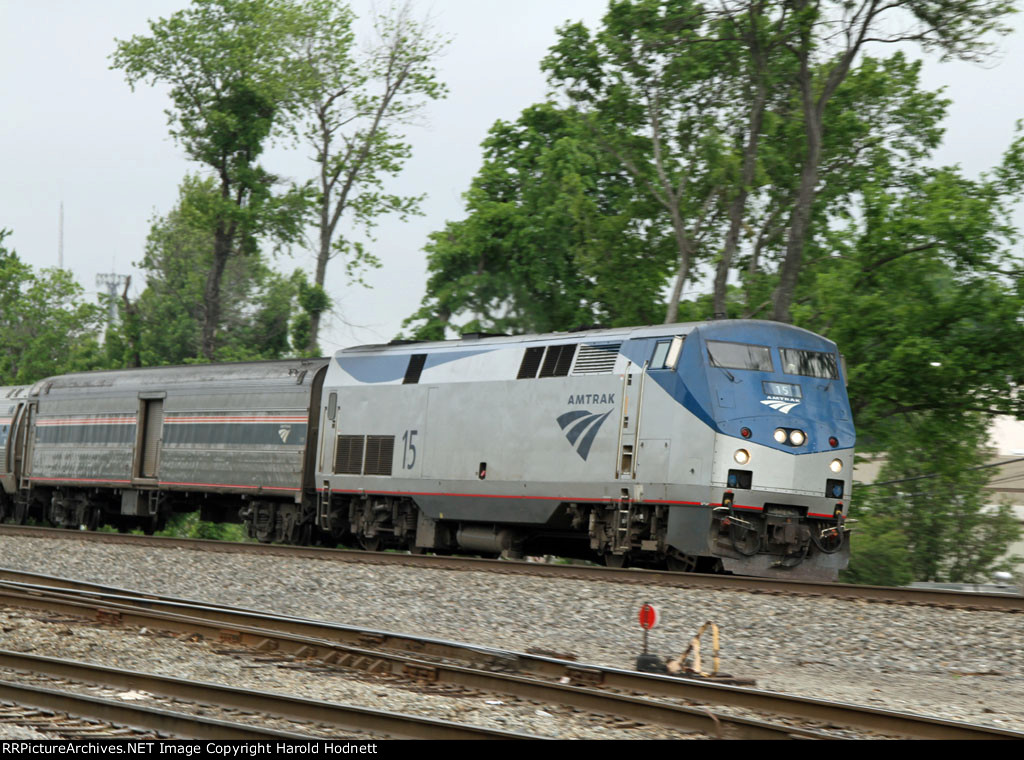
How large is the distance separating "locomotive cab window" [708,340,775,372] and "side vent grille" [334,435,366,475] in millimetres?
7864

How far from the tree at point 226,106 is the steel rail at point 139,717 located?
4108cm

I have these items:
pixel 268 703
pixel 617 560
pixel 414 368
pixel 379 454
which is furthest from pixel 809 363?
pixel 268 703

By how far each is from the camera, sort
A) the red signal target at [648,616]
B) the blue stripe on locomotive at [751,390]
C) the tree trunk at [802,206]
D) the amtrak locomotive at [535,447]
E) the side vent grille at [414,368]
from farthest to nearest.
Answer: the tree trunk at [802,206]
the side vent grille at [414,368]
the amtrak locomotive at [535,447]
the blue stripe on locomotive at [751,390]
the red signal target at [648,616]

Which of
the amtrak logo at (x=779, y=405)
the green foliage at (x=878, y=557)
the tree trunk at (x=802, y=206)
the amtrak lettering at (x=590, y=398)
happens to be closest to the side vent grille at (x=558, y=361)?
the amtrak lettering at (x=590, y=398)

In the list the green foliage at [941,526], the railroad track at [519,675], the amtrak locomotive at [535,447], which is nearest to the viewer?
the railroad track at [519,675]

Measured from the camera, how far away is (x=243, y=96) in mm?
48312

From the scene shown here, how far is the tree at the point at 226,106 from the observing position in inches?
1884

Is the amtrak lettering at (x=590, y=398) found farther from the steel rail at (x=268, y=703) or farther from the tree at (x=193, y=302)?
the tree at (x=193, y=302)

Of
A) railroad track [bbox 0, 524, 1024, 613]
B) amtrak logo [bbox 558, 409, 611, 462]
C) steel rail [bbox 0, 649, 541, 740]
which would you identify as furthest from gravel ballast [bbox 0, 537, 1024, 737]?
amtrak logo [bbox 558, 409, 611, 462]

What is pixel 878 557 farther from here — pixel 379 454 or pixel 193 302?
pixel 193 302

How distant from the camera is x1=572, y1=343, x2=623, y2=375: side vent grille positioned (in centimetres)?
1811

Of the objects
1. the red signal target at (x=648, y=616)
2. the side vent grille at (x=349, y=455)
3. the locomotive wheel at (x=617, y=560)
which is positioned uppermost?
the side vent grille at (x=349, y=455)

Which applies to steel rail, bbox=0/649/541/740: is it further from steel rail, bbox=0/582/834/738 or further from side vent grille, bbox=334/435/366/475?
side vent grille, bbox=334/435/366/475

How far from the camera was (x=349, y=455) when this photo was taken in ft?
74.4
